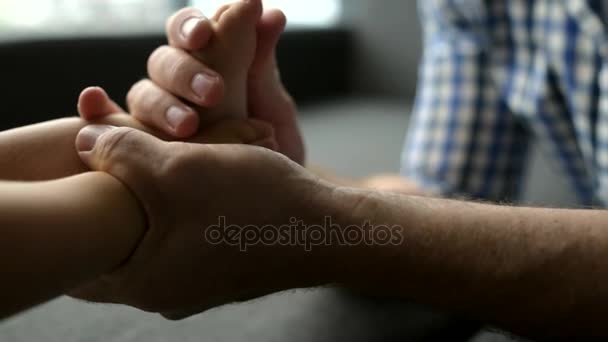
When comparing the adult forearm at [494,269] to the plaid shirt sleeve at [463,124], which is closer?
the adult forearm at [494,269]

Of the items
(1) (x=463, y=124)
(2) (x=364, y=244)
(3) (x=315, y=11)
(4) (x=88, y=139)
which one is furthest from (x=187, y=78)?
(3) (x=315, y=11)

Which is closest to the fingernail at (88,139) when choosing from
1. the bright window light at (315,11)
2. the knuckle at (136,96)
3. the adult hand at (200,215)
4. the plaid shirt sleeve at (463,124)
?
the adult hand at (200,215)

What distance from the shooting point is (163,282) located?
0.39 metres

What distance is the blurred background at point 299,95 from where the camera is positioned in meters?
0.53

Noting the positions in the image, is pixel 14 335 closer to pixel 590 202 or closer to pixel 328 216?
pixel 328 216

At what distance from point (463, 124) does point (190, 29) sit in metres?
0.57

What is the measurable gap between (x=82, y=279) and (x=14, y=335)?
20 centimetres

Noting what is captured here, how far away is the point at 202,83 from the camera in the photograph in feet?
1.80

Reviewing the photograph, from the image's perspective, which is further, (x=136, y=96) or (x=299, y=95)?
(x=299, y=95)

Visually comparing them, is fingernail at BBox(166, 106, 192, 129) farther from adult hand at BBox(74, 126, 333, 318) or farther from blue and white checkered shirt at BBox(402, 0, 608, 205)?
blue and white checkered shirt at BBox(402, 0, 608, 205)

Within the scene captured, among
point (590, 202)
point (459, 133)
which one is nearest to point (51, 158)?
point (459, 133)

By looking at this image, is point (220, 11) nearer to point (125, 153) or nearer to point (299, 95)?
point (125, 153)

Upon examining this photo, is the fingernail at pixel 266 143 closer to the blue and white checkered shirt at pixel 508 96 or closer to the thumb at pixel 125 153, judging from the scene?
the thumb at pixel 125 153

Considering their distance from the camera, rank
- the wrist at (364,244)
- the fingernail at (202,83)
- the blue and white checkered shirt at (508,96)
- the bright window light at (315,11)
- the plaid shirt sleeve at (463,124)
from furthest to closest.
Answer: the bright window light at (315,11) → the plaid shirt sleeve at (463,124) → the blue and white checkered shirt at (508,96) → the fingernail at (202,83) → the wrist at (364,244)
